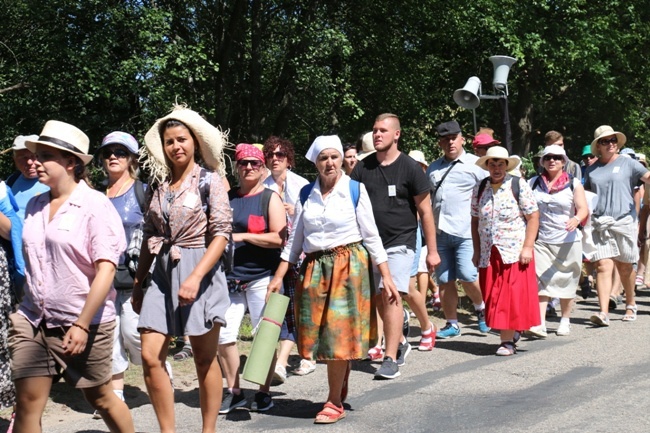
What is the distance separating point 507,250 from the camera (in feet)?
29.6

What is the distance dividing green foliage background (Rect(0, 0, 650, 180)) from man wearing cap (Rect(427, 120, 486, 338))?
8.31m

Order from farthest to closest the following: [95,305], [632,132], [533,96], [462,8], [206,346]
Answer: [632,132], [533,96], [462,8], [206,346], [95,305]

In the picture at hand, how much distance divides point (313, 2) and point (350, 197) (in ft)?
48.3

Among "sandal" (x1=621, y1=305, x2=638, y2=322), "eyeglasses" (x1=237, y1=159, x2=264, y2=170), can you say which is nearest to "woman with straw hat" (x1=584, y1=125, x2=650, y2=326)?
"sandal" (x1=621, y1=305, x2=638, y2=322)

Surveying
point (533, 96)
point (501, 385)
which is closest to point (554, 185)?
point (501, 385)

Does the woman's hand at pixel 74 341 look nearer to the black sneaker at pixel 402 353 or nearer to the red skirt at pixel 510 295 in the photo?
the black sneaker at pixel 402 353

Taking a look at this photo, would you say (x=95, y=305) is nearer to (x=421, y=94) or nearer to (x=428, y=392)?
(x=428, y=392)

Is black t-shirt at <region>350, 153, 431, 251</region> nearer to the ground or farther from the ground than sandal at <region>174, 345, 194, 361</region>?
farther from the ground

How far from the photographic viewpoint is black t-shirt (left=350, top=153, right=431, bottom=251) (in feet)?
26.3

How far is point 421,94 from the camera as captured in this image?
2470 centimetres

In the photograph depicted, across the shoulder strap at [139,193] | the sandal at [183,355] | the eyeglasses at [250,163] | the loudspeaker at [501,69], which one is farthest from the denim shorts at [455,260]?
the loudspeaker at [501,69]

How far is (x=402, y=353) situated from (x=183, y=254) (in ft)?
11.8

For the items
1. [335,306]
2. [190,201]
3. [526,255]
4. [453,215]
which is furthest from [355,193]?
[453,215]

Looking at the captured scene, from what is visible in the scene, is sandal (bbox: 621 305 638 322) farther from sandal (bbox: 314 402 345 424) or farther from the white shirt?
sandal (bbox: 314 402 345 424)
